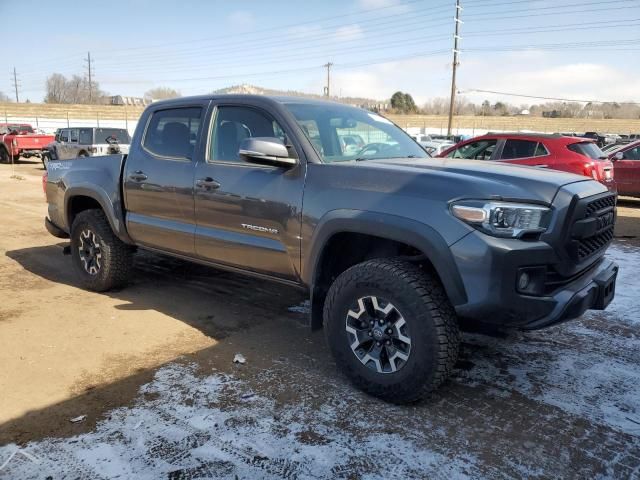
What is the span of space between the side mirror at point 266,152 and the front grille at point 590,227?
70.2 inches

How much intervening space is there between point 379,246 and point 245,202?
40.6 inches

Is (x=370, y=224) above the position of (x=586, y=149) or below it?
below

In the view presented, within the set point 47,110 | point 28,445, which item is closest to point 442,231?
point 28,445

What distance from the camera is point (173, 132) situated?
462 cm

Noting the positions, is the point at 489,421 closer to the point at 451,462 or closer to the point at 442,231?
the point at 451,462

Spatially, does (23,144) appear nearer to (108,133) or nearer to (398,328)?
(108,133)

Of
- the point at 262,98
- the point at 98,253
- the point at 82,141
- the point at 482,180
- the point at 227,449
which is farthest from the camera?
the point at 82,141

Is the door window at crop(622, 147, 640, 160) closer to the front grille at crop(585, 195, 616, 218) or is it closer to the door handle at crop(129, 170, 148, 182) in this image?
the front grille at crop(585, 195, 616, 218)

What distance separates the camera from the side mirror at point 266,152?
3.43 m

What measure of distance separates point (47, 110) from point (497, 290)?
200 ft

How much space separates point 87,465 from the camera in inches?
A: 101

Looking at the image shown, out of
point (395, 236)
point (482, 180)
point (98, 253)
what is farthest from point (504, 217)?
point (98, 253)

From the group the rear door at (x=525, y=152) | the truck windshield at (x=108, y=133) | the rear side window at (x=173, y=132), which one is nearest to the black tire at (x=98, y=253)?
the rear side window at (x=173, y=132)

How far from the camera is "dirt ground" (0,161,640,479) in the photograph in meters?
2.62
